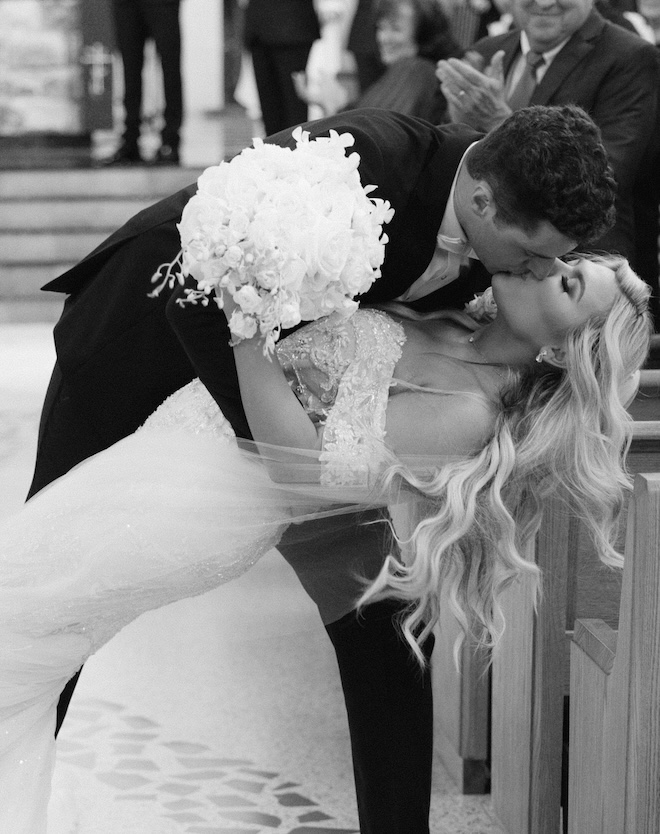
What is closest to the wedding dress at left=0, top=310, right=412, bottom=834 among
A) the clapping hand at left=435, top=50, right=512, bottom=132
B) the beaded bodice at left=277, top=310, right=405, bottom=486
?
the beaded bodice at left=277, top=310, right=405, bottom=486

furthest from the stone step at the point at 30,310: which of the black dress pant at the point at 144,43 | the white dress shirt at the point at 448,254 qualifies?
the white dress shirt at the point at 448,254

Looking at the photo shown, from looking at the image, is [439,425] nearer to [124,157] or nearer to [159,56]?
[159,56]

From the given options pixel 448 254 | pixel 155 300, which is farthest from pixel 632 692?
pixel 155 300

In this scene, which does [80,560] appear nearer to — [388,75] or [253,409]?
[253,409]

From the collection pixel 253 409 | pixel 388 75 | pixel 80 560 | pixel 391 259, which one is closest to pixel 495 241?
pixel 391 259

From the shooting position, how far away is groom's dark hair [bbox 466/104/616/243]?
65.0 inches

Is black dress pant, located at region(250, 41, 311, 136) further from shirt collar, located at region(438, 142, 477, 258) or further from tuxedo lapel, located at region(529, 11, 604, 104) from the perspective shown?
shirt collar, located at region(438, 142, 477, 258)

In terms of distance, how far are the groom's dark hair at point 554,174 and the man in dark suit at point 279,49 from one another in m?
4.97

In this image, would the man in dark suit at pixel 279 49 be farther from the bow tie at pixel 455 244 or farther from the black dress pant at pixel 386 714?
the black dress pant at pixel 386 714

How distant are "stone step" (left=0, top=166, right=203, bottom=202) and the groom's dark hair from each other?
6.15 m

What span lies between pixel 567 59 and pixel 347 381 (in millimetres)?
1738

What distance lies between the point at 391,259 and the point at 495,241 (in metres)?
0.17

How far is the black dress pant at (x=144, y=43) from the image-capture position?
7.11 metres

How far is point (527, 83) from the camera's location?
10.9 feet
